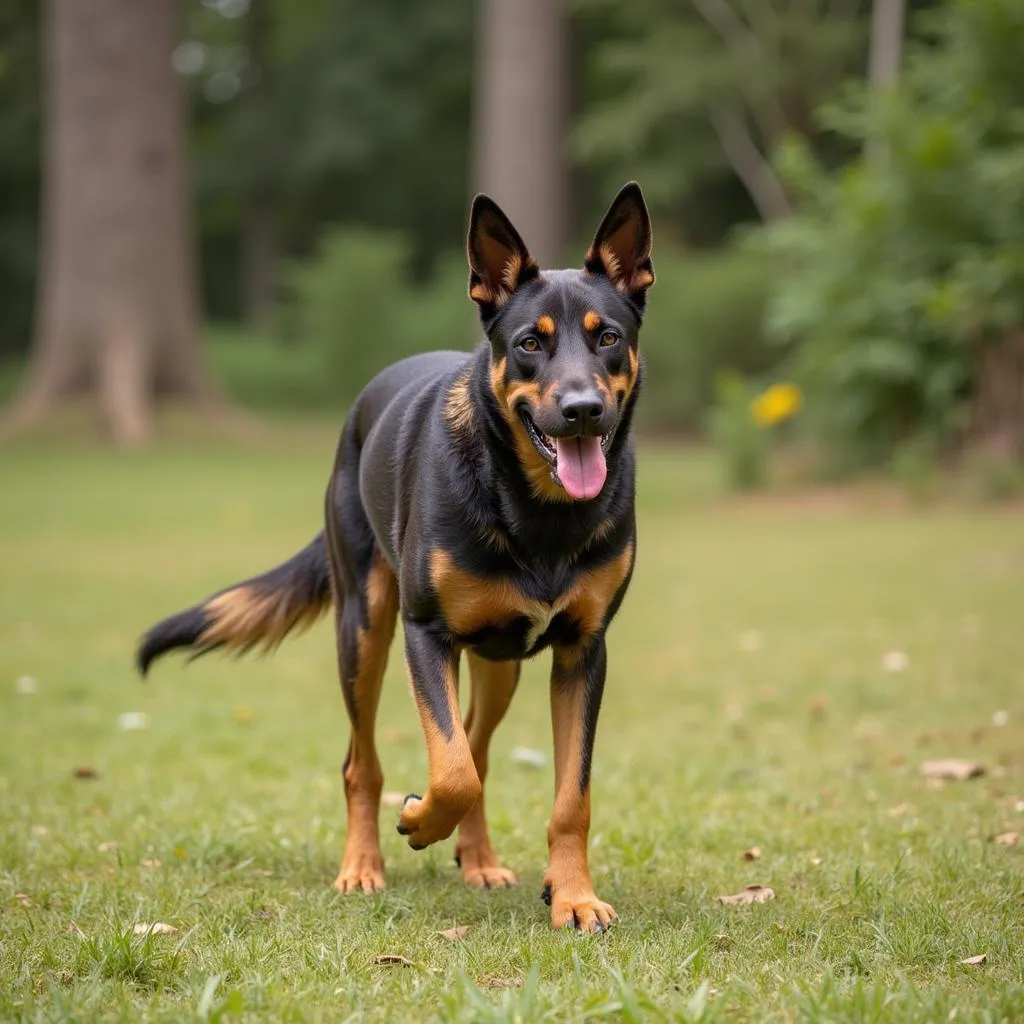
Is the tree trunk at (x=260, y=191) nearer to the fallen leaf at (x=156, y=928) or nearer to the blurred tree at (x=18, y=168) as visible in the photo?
the blurred tree at (x=18, y=168)

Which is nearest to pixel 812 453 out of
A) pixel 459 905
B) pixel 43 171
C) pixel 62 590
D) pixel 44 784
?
pixel 62 590

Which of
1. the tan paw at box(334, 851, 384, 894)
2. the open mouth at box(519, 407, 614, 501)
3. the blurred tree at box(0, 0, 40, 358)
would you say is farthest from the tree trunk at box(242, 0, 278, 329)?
the open mouth at box(519, 407, 614, 501)

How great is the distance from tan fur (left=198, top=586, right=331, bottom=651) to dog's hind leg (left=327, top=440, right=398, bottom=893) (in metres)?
0.44

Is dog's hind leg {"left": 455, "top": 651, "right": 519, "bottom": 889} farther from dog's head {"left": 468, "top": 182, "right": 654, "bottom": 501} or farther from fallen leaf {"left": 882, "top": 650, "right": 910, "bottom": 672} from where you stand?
fallen leaf {"left": 882, "top": 650, "right": 910, "bottom": 672}

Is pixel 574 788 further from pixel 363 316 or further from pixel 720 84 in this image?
pixel 363 316

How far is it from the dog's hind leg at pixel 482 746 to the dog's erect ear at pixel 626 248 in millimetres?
1375

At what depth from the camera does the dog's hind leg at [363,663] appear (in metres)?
5.30

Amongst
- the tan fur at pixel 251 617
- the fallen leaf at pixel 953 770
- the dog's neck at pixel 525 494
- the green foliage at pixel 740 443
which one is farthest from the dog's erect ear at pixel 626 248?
the green foliage at pixel 740 443

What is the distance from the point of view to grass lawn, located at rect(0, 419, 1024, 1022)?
3.78 metres

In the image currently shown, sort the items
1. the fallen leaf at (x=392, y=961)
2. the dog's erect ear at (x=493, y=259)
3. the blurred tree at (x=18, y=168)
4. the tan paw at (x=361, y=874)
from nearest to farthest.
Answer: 1. the fallen leaf at (x=392, y=961)
2. the dog's erect ear at (x=493, y=259)
3. the tan paw at (x=361, y=874)
4. the blurred tree at (x=18, y=168)

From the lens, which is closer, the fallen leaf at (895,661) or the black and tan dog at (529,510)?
the black and tan dog at (529,510)

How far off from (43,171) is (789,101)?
24883 millimetres

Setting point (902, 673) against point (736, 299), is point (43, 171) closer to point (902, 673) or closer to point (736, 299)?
point (736, 299)

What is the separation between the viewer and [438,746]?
14.9 feet
